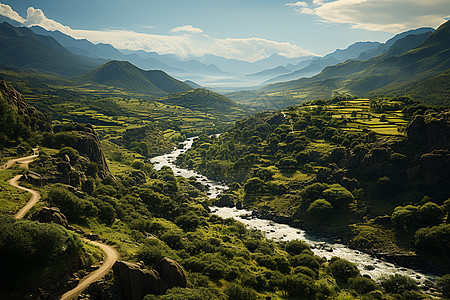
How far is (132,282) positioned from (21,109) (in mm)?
84110

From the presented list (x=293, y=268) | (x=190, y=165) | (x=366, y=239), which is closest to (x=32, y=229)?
(x=293, y=268)

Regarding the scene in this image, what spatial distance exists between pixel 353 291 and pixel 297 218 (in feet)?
150

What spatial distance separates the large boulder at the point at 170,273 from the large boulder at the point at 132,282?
2.26 metres

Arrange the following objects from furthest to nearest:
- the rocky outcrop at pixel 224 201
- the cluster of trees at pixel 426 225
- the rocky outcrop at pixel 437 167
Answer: the rocky outcrop at pixel 224 201, the rocky outcrop at pixel 437 167, the cluster of trees at pixel 426 225

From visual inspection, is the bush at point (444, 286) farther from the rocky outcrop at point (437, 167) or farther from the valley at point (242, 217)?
the rocky outcrop at point (437, 167)

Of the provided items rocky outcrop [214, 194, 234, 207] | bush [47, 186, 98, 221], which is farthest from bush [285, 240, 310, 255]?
bush [47, 186, 98, 221]

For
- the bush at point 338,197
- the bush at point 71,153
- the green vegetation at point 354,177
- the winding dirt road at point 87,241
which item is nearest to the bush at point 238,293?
the winding dirt road at point 87,241

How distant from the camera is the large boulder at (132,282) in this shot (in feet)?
107

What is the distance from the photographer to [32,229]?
3080 centimetres

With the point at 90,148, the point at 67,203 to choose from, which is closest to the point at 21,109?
the point at 90,148

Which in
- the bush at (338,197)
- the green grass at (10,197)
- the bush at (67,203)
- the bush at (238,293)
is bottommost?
the bush at (338,197)

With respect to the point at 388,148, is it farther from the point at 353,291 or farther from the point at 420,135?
the point at 353,291

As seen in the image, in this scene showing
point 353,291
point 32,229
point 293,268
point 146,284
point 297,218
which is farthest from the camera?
point 297,218

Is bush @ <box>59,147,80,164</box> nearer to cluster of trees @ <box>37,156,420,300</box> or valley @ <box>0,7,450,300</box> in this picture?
valley @ <box>0,7,450,300</box>
